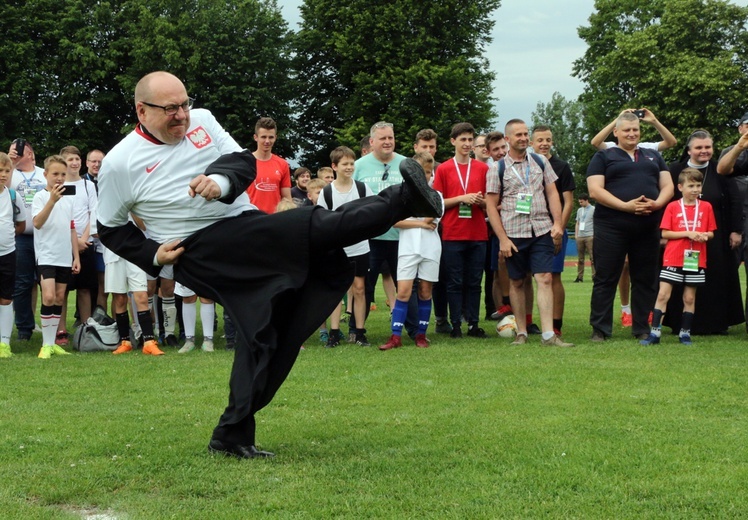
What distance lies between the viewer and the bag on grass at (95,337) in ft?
37.9

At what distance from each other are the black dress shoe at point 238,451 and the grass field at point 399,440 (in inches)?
3.6

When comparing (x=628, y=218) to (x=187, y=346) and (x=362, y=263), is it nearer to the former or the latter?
(x=362, y=263)

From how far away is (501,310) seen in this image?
1382cm

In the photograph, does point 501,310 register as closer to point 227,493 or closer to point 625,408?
point 625,408

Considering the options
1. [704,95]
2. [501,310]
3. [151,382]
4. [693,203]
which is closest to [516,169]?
[693,203]

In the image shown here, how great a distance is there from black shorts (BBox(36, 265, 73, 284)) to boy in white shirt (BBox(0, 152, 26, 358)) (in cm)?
40

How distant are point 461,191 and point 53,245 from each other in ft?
17.0

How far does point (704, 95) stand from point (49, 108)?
3400cm

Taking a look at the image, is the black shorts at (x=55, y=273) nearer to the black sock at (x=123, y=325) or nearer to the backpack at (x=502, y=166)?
the black sock at (x=123, y=325)

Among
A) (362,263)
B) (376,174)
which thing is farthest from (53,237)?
(376,174)

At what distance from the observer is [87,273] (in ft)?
41.8

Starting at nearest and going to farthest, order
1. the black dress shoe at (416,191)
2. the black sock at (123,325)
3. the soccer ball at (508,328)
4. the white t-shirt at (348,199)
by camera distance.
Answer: the black dress shoe at (416,191) → the white t-shirt at (348,199) → the black sock at (123,325) → the soccer ball at (508,328)

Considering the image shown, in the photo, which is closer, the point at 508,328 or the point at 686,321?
the point at 686,321

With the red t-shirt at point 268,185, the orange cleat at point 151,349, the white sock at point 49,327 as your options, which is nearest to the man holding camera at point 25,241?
the white sock at point 49,327
